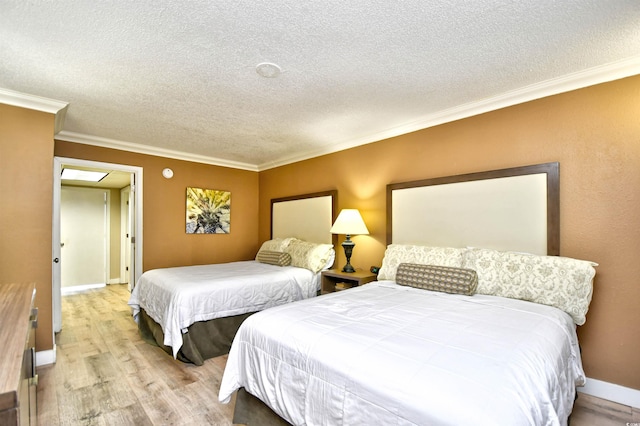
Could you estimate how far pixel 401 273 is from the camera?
2.66m

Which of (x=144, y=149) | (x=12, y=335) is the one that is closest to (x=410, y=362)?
(x=12, y=335)

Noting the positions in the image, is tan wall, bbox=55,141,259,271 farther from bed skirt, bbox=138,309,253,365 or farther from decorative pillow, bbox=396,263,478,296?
decorative pillow, bbox=396,263,478,296

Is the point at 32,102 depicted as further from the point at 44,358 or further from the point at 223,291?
the point at 223,291

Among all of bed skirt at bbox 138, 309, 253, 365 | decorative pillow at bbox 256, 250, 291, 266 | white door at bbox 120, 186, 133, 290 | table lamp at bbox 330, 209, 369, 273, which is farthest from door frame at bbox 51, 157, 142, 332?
table lamp at bbox 330, 209, 369, 273

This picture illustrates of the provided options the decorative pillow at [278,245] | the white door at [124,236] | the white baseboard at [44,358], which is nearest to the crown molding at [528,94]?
the decorative pillow at [278,245]

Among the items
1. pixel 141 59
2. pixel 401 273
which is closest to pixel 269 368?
pixel 401 273

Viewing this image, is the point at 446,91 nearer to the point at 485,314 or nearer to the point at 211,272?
the point at 485,314

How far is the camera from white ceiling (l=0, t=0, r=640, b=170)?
5.38 feet

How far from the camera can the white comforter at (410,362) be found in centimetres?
102

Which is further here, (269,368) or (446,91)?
(446,91)

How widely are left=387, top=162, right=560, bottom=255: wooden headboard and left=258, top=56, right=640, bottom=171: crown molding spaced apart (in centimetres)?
59

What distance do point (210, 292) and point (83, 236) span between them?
5137 millimetres

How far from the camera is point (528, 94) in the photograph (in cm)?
254

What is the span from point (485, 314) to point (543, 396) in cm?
Result: 71
